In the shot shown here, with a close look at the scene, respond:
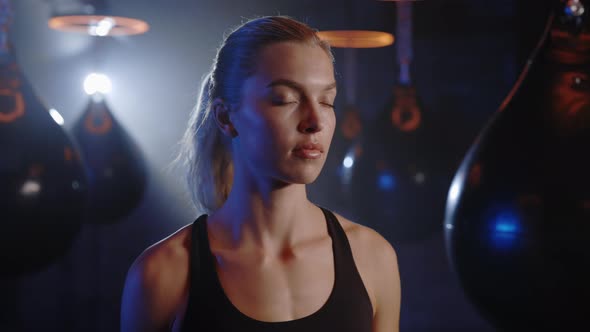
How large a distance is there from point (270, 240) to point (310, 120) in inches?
9.4

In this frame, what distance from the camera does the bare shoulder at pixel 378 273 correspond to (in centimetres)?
117

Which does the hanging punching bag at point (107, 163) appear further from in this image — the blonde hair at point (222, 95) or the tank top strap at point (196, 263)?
the tank top strap at point (196, 263)

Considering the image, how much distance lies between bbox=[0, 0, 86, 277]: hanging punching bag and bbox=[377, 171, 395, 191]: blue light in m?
1.31

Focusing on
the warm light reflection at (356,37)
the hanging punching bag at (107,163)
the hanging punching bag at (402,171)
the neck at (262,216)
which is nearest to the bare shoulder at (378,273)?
the neck at (262,216)

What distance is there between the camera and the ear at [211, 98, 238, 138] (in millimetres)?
1154

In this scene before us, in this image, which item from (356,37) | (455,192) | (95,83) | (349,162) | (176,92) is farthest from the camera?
(176,92)

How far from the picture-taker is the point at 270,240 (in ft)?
3.77

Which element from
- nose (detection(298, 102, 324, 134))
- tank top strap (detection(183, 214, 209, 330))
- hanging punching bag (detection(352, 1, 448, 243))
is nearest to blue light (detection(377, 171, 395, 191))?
hanging punching bag (detection(352, 1, 448, 243))

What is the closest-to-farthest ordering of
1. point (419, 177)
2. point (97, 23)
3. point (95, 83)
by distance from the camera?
point (97, 23) < point (419, 177) < point (95, 83)

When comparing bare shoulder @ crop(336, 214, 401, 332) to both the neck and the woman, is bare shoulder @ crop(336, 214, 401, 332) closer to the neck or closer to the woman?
the woman

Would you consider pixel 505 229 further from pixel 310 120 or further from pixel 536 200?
pixel 310 120

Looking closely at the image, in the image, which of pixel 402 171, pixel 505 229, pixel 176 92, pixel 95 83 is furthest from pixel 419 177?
pixel 176 92

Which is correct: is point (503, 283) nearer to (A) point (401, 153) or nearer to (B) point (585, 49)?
(B) point (585, 49)

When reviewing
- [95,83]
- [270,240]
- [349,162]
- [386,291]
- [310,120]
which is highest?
[310,120]
